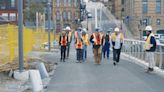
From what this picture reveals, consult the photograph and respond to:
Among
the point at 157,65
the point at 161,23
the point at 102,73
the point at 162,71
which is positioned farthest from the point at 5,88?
the point at 161,23

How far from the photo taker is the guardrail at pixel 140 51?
21.4 meters

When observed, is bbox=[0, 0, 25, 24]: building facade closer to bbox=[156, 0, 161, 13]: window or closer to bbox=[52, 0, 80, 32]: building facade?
bbox=[52, 0, 80, 32]: building facade

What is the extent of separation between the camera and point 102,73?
20.3 meters

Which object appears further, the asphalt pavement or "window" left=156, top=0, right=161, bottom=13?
"window" left=156, top=0, right=161, bottom=13

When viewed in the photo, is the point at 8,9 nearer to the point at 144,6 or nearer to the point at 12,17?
the point at 12,17

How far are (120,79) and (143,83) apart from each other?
1.47m

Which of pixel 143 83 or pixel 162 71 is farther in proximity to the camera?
pixel 162 71

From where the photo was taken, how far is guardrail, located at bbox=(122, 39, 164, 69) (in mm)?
21397

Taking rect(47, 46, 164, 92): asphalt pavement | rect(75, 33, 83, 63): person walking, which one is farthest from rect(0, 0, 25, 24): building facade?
rect(47, 46, 164, 92): asphalt pavement

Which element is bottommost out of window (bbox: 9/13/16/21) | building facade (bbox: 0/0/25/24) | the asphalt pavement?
the asphalt pavement

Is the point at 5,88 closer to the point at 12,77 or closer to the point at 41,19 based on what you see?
the point at 12,77

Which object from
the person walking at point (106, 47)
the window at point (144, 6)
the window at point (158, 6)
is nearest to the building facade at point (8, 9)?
the window at point (144, 6)

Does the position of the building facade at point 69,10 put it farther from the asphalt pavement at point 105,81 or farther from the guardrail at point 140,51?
the asphalt pavement at point 105,81

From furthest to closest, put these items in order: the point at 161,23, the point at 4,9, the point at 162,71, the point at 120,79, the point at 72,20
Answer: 1. the point at 72,20
2. the point at 4,9
3. the point at 161,23
4. the point at 162,71
5. the point at 120,79
